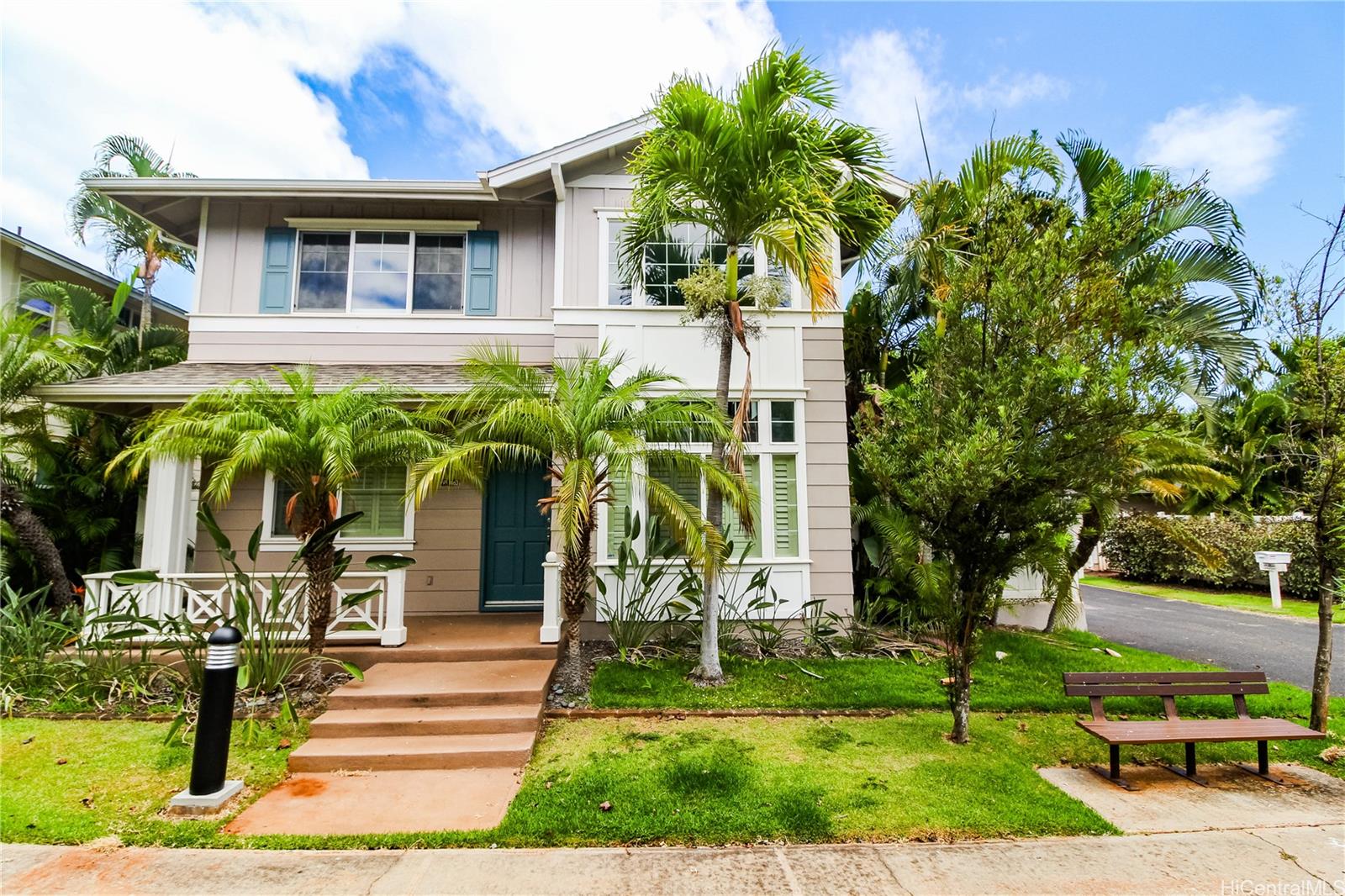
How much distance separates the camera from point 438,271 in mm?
9273

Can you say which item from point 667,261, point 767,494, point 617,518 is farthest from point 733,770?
point 667,261

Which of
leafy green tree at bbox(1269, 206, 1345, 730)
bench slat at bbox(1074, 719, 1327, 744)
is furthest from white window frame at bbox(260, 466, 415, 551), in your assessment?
leafy green tree at bbox(1269, 206, 1345, 730)

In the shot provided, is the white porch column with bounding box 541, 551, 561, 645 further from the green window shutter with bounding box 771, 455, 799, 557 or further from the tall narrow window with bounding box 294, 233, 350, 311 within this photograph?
the tall narrow window with bounding box 294, 233, 350, 311

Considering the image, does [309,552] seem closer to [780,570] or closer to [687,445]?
[687,445]

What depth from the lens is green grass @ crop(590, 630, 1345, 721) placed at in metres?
6.11

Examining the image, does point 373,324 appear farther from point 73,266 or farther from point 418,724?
point 73,266

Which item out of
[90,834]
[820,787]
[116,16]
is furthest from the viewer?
[116,16]

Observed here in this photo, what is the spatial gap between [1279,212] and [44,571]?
48.9ft

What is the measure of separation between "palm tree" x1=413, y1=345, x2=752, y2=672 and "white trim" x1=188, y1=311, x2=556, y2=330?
2723mm

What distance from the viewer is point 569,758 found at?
488 centimetres

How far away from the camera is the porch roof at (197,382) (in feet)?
24.4

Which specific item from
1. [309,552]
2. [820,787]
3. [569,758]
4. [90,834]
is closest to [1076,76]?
[820,787]

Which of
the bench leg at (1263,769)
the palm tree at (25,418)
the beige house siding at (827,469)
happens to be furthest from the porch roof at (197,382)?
the bench leg at (1263,769)

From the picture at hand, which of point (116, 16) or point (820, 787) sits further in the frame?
point (116, 16)
